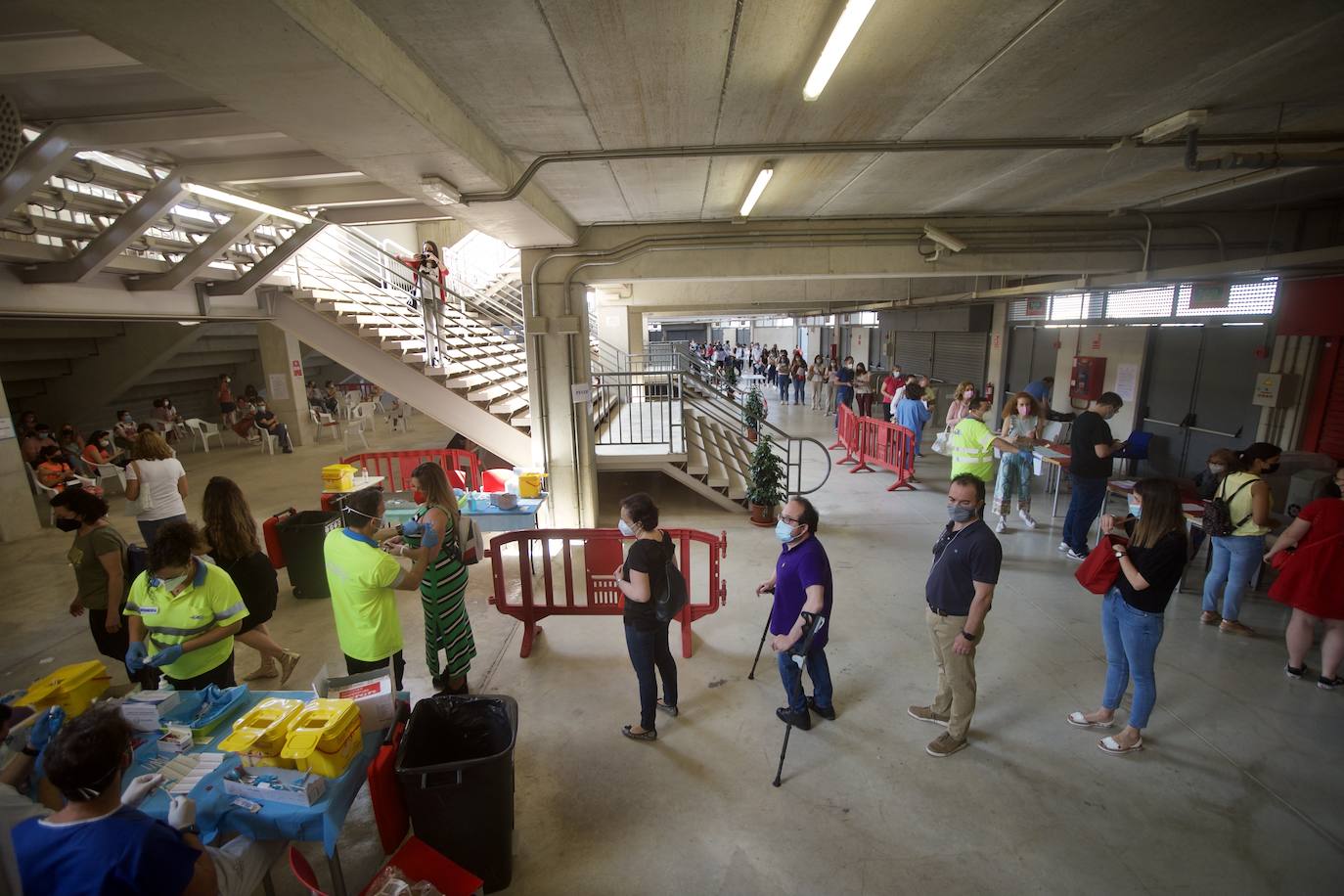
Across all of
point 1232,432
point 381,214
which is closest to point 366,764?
point 381,214

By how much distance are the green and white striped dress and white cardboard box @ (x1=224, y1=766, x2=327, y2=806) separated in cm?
154

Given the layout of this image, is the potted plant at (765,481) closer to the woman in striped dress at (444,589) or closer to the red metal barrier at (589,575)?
the red metal barrier at (589,575)

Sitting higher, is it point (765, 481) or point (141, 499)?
point (141, 499)

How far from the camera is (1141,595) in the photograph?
3.39 metres

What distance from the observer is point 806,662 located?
393 centimetres

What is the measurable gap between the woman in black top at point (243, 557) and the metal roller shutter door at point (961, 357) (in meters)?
13.6

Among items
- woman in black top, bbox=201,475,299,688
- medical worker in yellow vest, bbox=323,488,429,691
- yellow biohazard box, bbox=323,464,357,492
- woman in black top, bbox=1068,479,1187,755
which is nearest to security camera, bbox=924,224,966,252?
woman in black top, bbox=1068,479,1187,755

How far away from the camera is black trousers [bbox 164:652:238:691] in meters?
3.33

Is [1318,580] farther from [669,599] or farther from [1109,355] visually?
[1109,355]

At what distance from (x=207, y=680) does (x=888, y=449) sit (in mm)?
9461

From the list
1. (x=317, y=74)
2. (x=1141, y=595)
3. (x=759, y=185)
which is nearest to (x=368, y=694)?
(x=317, y=74)

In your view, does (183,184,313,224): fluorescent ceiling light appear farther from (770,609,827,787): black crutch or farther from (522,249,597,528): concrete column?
(770,609,827,787): black crutch

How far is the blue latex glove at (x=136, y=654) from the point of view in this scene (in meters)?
3.28

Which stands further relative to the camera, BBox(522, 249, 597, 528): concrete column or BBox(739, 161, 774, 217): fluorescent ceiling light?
BBox(522, 249, 597, 528): concrete column
